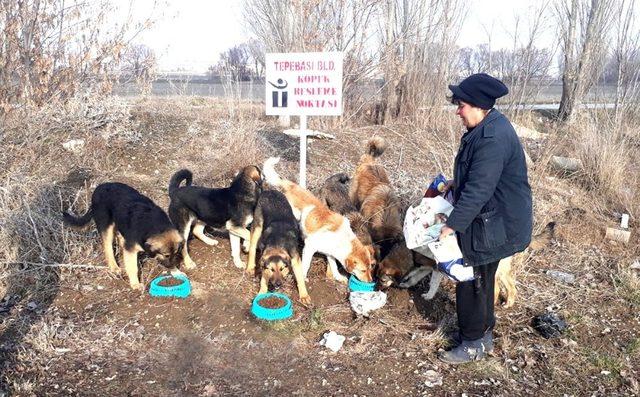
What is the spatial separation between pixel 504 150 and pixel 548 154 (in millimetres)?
5754

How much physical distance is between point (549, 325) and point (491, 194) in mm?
2004

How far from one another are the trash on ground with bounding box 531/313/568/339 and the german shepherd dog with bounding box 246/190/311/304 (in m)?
2.28

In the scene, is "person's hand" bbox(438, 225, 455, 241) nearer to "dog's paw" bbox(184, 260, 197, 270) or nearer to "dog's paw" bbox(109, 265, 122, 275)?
"dog's paw" bbox(184, 260, 197, 270)

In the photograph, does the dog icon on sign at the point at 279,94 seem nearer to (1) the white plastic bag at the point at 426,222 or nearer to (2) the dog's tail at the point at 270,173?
(2) the dog's tail at the point at 270,173

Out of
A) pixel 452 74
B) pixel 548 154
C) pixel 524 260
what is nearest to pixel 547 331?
pixel 524 260

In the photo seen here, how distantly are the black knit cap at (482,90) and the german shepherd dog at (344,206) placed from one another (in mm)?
2582

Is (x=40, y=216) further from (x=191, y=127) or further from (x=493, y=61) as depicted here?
(x=493, y=61)

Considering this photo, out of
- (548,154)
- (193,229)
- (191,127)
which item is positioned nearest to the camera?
(193,229)

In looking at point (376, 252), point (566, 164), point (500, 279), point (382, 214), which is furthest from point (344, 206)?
point (566, 164)

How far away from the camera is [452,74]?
42.0 feet

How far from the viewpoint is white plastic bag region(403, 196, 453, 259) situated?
12.8 feet

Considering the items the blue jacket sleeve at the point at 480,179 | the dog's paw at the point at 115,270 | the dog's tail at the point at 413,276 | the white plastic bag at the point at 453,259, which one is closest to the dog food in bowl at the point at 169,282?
the dog's paw at the point at 115,270

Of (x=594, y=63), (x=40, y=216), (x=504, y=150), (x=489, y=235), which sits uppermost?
(x=594, y=63)

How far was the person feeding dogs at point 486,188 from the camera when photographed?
129 inches
